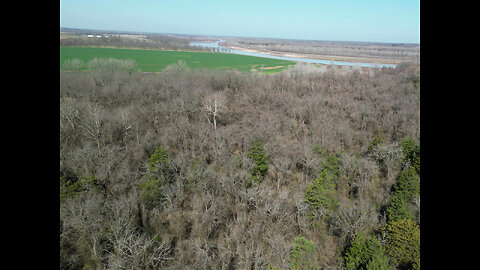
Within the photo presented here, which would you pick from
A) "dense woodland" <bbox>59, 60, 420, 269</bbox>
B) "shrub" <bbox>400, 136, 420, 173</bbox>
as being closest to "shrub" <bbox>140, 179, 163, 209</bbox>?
"dense woodland" <bbox>59, 60, 420, 269</bbox>

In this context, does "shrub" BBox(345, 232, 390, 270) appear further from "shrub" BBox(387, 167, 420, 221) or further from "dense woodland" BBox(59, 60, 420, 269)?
"shrub" BBox(387, 167, 420, 221)

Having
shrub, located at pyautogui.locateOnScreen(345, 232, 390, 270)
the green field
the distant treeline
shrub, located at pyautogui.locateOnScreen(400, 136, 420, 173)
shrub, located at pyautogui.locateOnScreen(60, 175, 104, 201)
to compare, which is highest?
the distant treeline

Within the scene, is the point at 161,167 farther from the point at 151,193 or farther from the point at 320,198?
the point at 320,198

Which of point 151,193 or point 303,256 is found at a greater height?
point 151,193

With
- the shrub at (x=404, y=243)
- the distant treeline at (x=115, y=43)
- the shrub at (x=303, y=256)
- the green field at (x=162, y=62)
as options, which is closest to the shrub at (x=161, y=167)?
the shrub at (x=303, y=256)

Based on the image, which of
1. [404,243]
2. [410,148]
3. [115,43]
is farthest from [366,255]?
[115,43]
